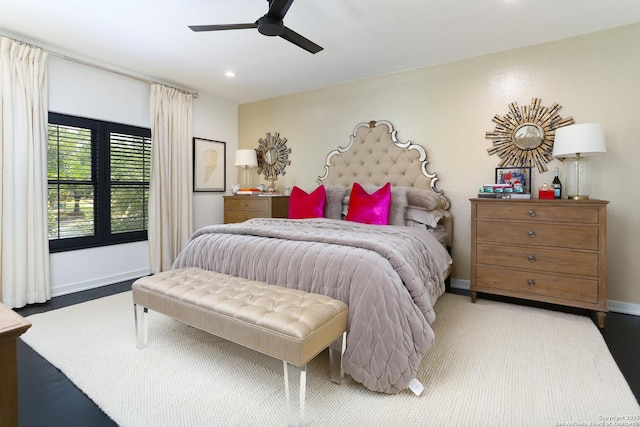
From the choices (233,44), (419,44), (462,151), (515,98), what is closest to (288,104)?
(233,44)

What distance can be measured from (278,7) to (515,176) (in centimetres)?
268

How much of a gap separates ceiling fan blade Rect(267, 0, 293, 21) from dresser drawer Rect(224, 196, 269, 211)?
2400 millimetres

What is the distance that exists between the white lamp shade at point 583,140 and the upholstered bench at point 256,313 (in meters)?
2.36

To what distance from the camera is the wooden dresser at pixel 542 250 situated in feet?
8.33

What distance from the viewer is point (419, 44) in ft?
10.3

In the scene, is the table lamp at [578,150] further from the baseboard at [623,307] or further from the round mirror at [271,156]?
the round mirror at [271,156]

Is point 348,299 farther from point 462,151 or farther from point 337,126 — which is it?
point 337,126

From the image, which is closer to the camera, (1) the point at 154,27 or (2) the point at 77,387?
(2) the point at 77,387

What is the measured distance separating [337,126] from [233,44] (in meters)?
1.69

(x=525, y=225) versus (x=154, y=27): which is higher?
(x=154, y=27)

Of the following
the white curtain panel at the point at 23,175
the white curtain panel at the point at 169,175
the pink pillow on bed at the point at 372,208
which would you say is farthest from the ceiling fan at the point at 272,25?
the white curtain panel at the point at 169,175

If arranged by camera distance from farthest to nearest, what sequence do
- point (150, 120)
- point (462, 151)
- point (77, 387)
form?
point (150, 120) < point (462, 151) < point (77, 387)

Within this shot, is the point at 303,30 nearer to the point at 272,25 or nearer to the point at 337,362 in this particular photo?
the point at 272,25

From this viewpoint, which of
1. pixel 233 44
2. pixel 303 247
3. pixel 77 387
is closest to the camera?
pixel 77 387
